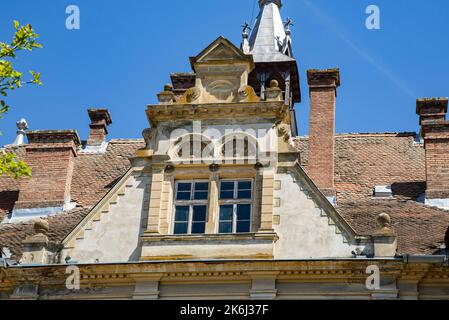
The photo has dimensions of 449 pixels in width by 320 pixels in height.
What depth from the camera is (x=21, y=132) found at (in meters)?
30.0

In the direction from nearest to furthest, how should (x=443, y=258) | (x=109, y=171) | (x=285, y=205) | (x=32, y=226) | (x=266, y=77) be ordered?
(x=443, y=258), (x=285, y=205), (x=32, y=226), (x=109, y=171), (x=266, y=77)

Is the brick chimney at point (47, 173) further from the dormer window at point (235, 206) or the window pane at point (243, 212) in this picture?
the window pane at point (243, 212)

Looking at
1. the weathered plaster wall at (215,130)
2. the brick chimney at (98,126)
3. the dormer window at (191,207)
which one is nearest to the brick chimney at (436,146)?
the weathered plaster wall at (215,130)

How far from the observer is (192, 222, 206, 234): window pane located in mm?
21703

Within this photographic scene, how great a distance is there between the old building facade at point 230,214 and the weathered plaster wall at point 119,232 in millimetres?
25

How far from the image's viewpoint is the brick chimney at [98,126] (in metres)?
27.9

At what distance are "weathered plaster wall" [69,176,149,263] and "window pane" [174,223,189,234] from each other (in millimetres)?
682

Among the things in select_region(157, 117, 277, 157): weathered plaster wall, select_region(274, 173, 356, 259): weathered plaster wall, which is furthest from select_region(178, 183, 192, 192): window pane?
select_region(274, 173, 356, 259): weathered plaster wall

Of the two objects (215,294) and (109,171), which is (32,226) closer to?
(109,171)

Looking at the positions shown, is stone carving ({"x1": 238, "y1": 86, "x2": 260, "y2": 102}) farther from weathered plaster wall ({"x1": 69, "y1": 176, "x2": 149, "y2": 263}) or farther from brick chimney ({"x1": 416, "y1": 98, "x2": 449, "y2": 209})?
brick chimney ({"x1": 416, "y1": 98, "x2": 449, "y2": 209})
